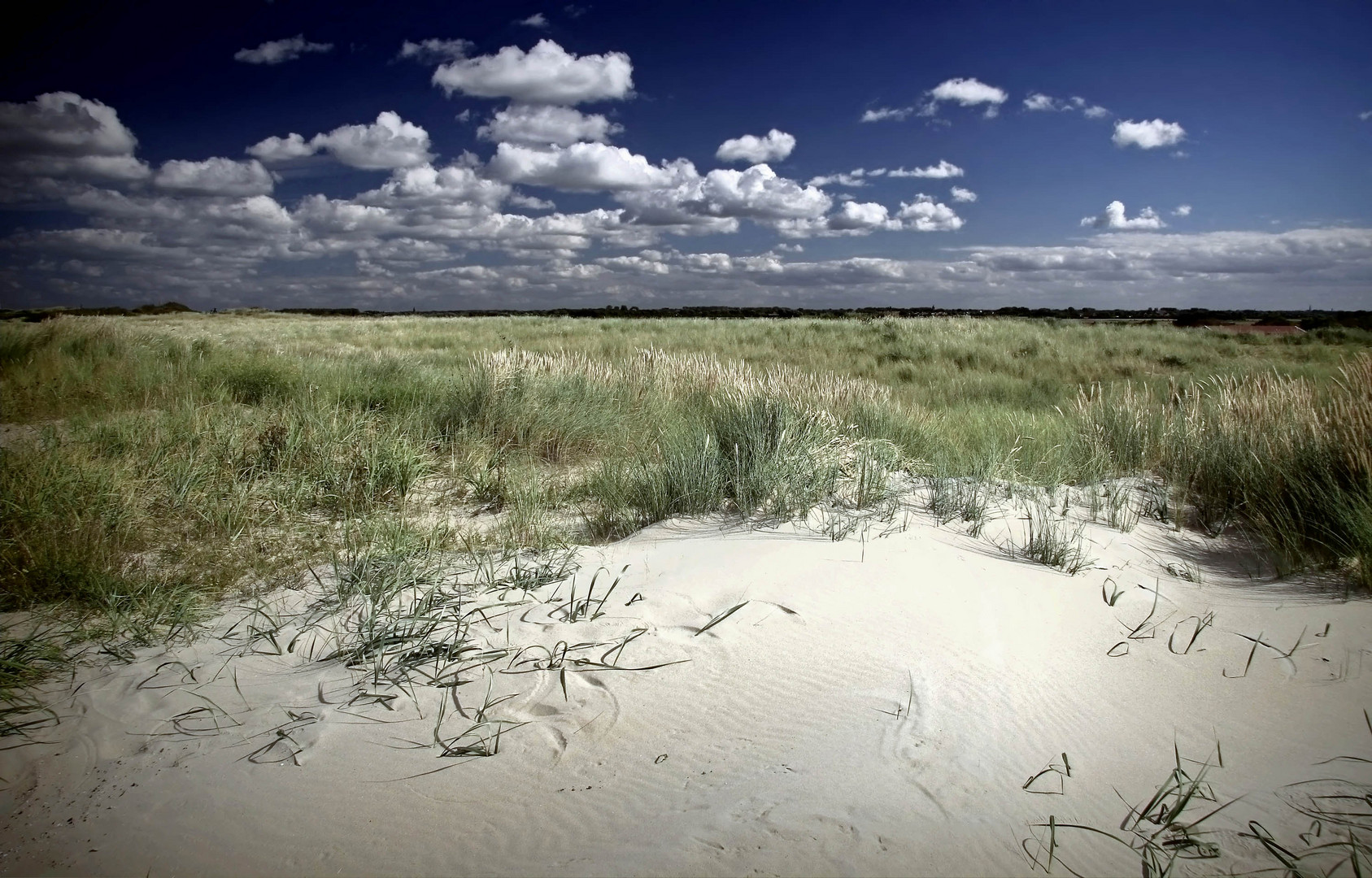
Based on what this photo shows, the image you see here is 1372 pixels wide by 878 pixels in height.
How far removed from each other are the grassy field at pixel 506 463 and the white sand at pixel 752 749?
871 millimetres

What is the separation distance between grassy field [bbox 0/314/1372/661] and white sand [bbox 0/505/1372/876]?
0.87 m

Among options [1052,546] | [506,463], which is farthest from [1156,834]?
[506,463]

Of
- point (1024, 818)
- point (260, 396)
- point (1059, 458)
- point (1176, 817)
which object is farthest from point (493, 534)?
point (260, 396)

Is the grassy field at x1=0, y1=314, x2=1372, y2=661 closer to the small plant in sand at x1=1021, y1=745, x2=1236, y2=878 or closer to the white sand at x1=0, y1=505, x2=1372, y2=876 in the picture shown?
the white sand at x1=0, y1=505, x2=1372, y2=876

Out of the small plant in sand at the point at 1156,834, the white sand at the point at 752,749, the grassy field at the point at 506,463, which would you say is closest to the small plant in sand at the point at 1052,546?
the grassy field at the point at 506,463

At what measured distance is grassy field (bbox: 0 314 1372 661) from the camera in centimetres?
374

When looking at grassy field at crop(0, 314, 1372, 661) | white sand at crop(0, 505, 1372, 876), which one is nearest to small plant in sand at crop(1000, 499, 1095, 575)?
grassy field at crop(0, 314, 1372, 661)

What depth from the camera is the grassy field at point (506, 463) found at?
3.74 m

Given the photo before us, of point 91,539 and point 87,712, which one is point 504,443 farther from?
point 87,712

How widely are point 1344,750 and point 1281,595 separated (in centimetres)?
161

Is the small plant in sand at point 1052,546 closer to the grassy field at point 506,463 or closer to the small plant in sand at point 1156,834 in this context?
the grassy field at point 506,463

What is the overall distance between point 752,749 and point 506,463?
409 centimetres

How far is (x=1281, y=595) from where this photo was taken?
11.6 feet

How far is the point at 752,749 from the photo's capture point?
2.22m
